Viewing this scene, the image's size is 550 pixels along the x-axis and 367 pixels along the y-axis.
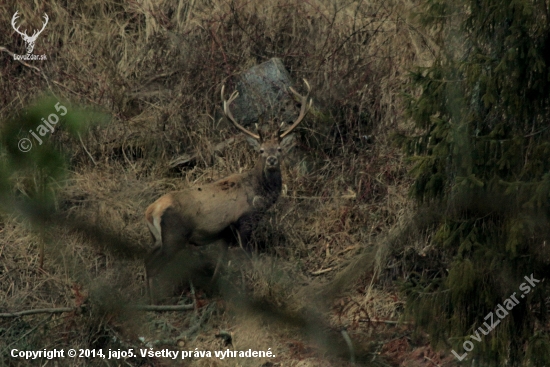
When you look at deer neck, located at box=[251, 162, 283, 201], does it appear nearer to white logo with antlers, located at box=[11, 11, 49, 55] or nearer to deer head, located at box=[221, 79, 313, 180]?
deer head, located at box=[221, 79, 313, 180]

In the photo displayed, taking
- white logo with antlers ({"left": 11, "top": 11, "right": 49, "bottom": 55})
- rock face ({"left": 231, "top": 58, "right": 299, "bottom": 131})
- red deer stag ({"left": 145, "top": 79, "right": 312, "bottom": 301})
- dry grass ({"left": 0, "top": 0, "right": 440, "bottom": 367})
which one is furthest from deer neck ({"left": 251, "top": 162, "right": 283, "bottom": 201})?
white logo with antlers ({"left": 11, "top": 11, "right": 49, "bottom": 55})

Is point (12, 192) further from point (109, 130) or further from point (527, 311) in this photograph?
point (109, 130)

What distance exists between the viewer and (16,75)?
11.3 m

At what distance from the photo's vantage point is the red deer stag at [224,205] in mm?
7891

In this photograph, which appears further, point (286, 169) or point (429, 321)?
point (286, 169)

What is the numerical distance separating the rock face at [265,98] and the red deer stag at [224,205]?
1441mm

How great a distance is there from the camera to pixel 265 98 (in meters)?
10.4

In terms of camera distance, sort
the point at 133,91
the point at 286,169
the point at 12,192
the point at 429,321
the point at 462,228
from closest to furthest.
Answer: the point at 12,192, the point at 462,228, the point at 429,321, the point at 286,169, the point at 133,91

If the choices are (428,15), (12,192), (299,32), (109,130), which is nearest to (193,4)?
(299,32)

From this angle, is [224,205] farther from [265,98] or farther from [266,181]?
[265,98]

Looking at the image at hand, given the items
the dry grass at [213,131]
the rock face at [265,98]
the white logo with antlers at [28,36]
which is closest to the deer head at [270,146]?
the dry grass at [213,131]

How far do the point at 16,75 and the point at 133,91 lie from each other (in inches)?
66.2

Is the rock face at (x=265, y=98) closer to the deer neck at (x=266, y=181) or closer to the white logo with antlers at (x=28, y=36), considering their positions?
the deer neck at (x=266, y=181)

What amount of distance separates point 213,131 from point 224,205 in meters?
2.33
